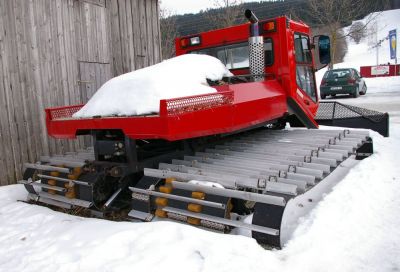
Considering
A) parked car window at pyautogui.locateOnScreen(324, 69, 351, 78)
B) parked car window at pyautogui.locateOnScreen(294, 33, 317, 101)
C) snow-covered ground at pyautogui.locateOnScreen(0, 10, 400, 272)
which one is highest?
parked car window at pyautogui.locateOnScreen(324, 69, 351, 78)

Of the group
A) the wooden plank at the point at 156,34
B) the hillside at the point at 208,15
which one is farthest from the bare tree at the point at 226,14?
the wooden plank at the point at 156,34

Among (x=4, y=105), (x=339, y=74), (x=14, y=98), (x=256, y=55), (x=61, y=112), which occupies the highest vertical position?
(x=339, y=74)

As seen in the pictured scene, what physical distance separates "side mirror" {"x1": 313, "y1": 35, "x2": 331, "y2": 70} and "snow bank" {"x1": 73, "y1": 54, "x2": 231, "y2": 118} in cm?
250

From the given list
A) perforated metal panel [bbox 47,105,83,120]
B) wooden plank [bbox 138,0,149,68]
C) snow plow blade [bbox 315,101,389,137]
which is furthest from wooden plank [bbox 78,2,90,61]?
snow plow blade [bbox 315,101,389,137]

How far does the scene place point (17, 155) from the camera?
5.83 meters

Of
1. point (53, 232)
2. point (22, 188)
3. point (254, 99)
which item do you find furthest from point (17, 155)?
point (254, 99)

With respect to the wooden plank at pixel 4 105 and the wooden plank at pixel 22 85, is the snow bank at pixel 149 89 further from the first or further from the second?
the wooden plank at pixel 22 85

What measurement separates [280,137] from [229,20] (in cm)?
1848

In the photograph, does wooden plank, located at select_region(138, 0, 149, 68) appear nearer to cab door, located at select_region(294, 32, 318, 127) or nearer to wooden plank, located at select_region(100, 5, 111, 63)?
wooden plank, located at select_region(100, 5, 111, 63)

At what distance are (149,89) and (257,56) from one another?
2012mm

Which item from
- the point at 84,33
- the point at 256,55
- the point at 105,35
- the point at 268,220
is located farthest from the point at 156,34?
the point at 268,220

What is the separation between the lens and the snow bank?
3.75 metres

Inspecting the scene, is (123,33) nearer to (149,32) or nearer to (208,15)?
(149,32)

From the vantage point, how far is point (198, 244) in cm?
294
